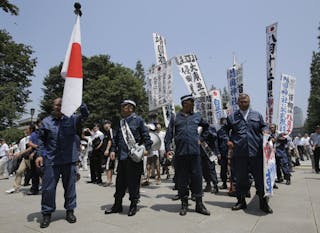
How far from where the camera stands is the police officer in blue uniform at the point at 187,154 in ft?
16.3

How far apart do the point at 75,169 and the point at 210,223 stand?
229cm

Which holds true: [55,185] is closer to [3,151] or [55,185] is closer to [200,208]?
[200,208]

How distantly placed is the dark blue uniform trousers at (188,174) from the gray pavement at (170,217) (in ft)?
1.22

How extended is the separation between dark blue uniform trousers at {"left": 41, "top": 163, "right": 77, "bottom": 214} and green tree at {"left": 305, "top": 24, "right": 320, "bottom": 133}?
42299mm

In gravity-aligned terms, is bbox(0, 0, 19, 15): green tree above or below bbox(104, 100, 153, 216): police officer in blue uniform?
above

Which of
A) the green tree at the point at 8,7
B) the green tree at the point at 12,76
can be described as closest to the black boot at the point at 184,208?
the green tree at the point at 8,7

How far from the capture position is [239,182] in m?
5.23

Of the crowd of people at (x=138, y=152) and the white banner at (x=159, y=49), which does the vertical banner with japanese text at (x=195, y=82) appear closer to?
the white banner at (x=159, y=49)

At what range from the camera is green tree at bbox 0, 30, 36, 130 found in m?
24.7

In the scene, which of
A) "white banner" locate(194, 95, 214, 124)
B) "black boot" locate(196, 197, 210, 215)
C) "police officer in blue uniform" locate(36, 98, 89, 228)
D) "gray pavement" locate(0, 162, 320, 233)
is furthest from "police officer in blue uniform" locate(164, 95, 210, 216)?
"white banner" locate(194, 95, 214, 124)

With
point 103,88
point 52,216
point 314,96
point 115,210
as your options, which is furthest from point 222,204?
point 314,96

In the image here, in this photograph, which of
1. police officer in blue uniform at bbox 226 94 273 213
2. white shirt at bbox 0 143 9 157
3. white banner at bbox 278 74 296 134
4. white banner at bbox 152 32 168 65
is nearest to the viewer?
police officer in blue uniform at bbox 226 94 273 213

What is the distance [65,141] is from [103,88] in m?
31.8

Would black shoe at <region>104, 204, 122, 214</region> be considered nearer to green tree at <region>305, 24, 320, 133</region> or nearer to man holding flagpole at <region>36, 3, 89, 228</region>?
man holding flagpole at <region>36, 3, 89, 228</region>
